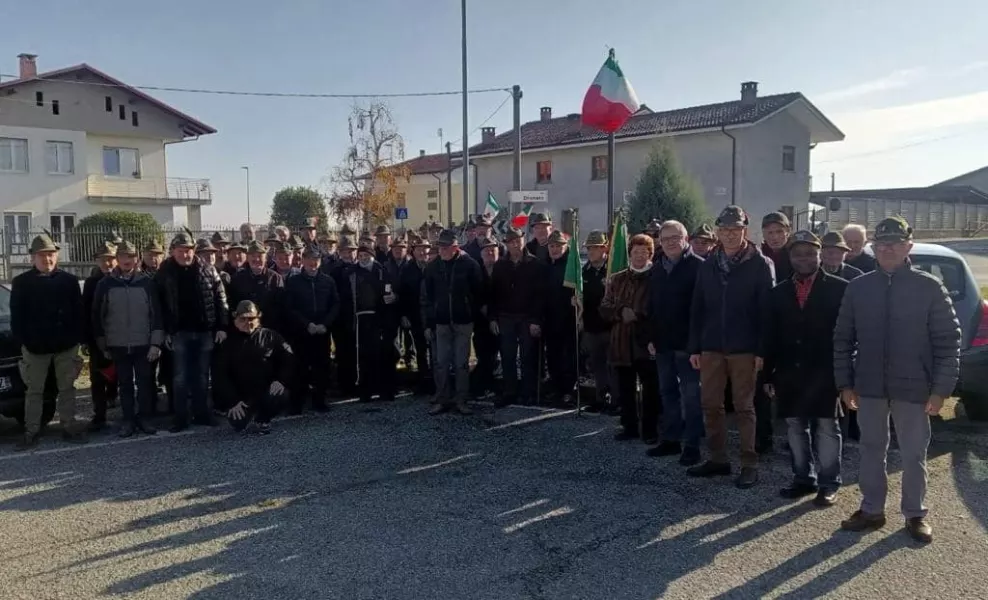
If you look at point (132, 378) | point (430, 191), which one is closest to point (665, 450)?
point (132, 378)

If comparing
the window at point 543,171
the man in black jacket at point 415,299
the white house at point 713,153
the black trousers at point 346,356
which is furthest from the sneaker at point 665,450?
the window at point 543,171

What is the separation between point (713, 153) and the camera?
32531mm

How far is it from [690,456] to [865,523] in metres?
1.75

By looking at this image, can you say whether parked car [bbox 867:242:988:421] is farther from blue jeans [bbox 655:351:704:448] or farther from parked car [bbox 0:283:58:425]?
parked car [bbox 0:283:58:425]

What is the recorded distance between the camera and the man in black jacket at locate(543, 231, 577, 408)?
8.86 m

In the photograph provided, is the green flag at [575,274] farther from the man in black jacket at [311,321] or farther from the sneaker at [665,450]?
the man in black jacket at [311,321]

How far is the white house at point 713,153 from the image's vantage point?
32062 millimetres

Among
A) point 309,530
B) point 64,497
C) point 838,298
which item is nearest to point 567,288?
point 838,298

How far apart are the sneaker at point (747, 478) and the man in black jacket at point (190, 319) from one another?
5.31 meters

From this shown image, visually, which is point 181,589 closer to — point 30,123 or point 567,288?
point 567,288

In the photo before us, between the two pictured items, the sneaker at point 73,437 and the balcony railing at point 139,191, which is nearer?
the sneaker at point 73,437

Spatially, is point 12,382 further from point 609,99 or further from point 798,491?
point 609,99

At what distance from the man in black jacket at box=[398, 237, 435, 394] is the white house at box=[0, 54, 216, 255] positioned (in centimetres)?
3014

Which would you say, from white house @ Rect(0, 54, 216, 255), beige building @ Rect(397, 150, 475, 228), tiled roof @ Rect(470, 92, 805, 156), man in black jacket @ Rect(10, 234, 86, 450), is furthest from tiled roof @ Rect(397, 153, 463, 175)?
man in black jacket @ Rect(10, 234, 86, 450)
